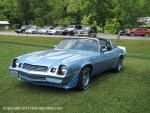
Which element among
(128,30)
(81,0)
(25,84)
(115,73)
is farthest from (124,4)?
(25,84)

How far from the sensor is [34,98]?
6.60 metres

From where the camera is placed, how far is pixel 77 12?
71.0 meters

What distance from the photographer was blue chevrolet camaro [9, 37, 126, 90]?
6832 mm

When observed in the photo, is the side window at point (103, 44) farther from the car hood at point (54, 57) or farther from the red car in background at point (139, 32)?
the red car in background at point (139, 32)

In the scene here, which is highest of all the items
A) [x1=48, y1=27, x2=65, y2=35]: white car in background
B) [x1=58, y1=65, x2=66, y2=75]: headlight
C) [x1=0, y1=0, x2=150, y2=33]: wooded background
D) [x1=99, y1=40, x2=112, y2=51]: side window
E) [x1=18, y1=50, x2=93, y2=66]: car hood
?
[x1=0, y1=0, x2=150, y2=33]: wooded background

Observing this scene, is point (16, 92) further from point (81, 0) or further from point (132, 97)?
point (81, 0)

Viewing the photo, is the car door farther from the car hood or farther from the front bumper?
the front bumper

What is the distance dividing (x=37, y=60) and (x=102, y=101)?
6.39ft

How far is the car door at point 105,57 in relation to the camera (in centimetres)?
835

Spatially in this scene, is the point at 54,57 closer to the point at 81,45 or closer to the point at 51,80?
the point at 51,80

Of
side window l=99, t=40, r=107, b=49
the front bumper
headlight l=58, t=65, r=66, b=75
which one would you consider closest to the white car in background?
side window l=99, t=40, r=107, b=49

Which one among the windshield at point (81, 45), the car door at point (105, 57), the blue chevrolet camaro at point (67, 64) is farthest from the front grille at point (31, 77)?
the windshield at point (81, 45)

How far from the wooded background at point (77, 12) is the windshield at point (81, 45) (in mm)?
36775

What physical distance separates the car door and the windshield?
260mm
